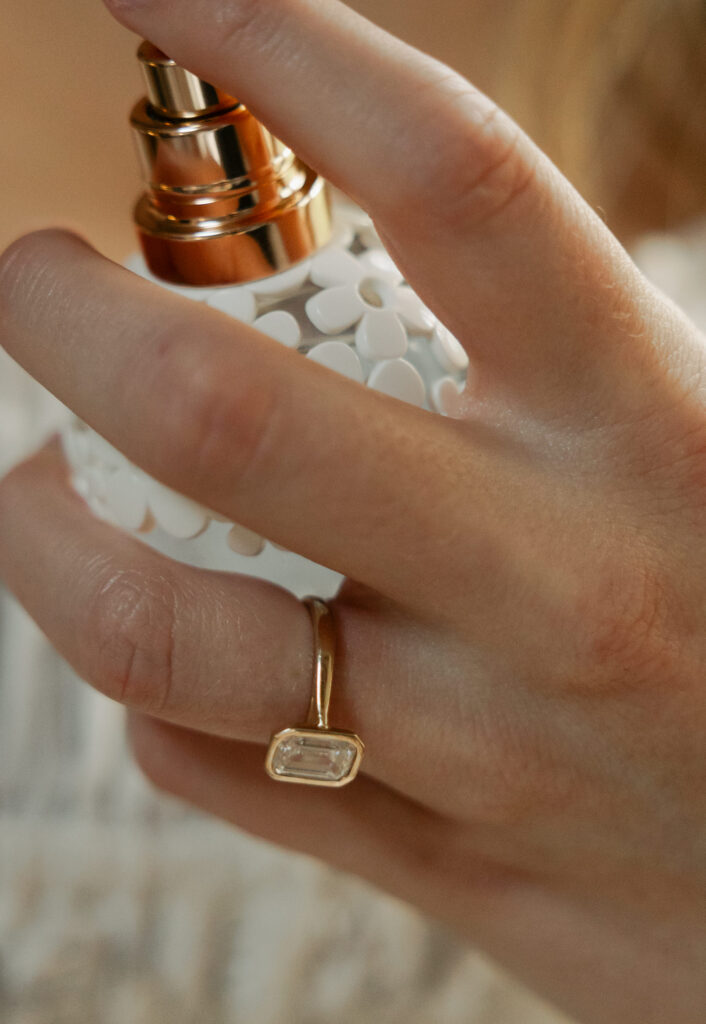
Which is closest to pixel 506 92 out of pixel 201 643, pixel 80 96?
pixel 80 96

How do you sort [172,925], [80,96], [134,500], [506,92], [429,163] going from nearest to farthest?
[429,163] → [134,500] → [172,925] → [80,96] → [506,92]

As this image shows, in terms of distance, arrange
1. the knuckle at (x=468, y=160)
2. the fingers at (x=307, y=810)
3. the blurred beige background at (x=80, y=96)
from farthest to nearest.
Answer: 1. the blurred beige background at (x=80, y=96)
2. the fingers at (x=307, y=810)
3. the knuckle at (x=468, y=160)

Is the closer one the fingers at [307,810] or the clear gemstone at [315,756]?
the clear gemstone at [315,756]

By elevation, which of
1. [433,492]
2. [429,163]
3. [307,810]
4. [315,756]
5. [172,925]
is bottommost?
[172,925]

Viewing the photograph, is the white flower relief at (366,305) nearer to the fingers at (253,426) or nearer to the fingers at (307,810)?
the fingers at (253,426)

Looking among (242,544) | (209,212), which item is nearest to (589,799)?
(242,544)

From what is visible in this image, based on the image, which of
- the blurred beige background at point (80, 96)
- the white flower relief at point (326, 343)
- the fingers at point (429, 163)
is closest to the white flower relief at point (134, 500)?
the white flower relief at point (326, 343)

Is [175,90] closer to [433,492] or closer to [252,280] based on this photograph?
[252,280]
